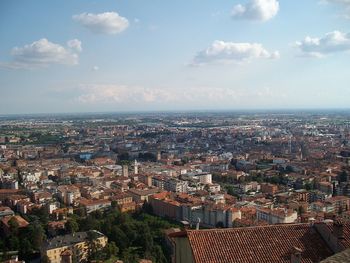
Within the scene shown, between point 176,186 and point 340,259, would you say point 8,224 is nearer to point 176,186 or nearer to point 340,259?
point 176,186

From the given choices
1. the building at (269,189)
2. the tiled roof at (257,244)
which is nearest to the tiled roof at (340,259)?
the tiled roof at (257,244)

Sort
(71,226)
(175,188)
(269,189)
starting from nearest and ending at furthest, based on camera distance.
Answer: (71,226) < (269,189) < (175,188)

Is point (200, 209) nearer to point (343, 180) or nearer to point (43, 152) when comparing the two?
point (343, 180)

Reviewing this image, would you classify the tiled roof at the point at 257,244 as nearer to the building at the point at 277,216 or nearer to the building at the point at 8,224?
the building at the point at 277,216

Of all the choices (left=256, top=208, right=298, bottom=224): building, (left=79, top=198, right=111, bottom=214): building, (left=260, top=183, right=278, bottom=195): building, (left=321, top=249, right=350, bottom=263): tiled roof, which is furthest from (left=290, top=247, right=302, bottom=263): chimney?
(left=260, top=183, right=278, bottom=195): building

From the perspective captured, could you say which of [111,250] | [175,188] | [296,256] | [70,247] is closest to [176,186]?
[175,188]

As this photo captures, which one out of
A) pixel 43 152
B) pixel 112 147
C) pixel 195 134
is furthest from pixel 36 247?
pixel 195 134
